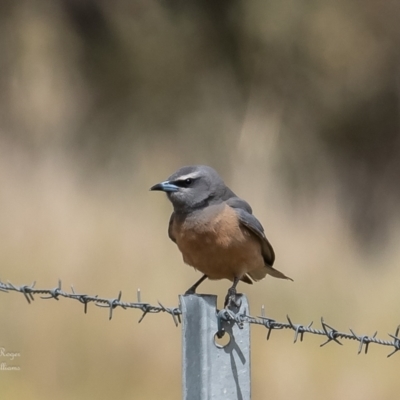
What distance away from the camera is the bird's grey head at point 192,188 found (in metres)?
4.71

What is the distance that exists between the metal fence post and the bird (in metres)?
1.61

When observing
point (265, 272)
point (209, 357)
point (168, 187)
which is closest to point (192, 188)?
point (168, 187)

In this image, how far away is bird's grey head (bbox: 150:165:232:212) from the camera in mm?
4705

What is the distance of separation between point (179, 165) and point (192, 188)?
4447mm

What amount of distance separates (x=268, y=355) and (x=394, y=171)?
4.48m

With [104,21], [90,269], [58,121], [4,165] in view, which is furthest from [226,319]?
[104,21]

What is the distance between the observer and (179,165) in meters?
9.18

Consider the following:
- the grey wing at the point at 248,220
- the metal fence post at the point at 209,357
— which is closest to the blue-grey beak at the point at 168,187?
the grey wing at the point at 248,220

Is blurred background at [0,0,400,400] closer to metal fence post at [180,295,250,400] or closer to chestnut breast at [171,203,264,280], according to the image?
chestnut breast at [171,203,264,280]

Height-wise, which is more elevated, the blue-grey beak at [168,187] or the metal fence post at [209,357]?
the blue-grey beak at [168,187]

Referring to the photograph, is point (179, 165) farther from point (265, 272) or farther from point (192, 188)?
point (192, 188)

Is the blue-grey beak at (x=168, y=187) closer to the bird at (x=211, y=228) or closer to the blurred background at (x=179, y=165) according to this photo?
the bird at (x=211, y=228)

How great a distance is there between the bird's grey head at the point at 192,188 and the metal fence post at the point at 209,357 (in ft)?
6.19

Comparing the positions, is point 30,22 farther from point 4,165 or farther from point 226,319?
point 226,319
